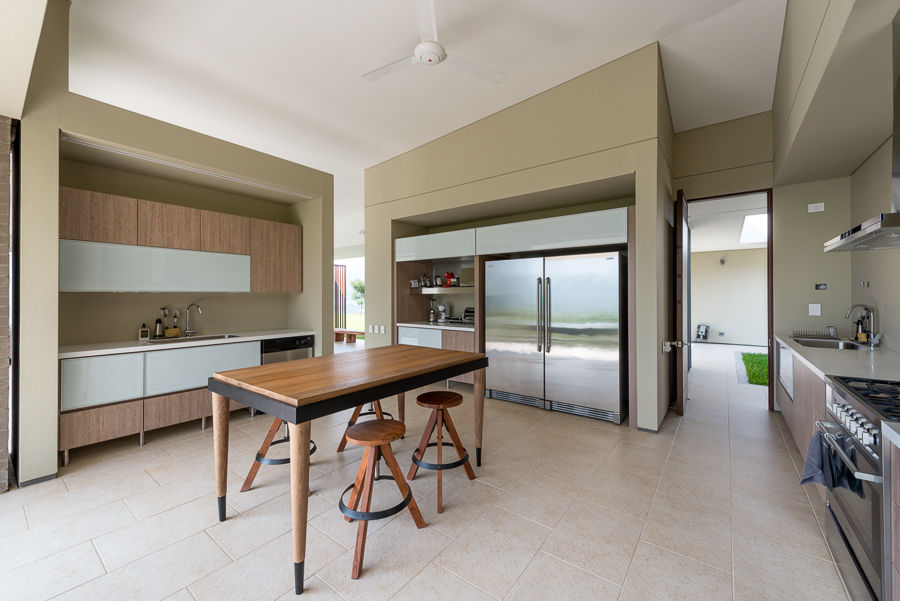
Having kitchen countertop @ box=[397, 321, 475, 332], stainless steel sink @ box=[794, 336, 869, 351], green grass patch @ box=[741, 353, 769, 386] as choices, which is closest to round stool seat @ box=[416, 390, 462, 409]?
kitchen countertop @ box=[397, 321, 475, 332]

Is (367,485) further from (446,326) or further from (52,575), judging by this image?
(446,326)

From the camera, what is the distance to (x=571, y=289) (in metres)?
3.88

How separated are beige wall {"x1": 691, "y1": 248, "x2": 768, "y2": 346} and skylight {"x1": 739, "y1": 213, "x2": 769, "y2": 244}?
125 cm

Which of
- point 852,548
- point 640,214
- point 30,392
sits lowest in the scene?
point 852,548

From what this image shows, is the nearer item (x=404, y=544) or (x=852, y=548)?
(x=852, y=548)

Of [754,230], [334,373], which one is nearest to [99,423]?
[334,373]

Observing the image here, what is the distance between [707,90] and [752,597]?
423 cm

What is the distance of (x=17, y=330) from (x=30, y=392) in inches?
16.6

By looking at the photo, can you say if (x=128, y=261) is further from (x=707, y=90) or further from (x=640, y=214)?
(x=707, y=90)

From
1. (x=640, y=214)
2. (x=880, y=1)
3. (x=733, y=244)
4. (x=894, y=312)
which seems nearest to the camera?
(x=880, y=1)

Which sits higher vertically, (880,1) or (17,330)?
(880,1)

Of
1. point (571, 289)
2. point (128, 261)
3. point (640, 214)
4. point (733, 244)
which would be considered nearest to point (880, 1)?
point (640, 214)

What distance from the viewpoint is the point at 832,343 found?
3281 millimetres

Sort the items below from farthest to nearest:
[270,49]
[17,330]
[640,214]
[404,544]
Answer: [640,214]
[270,49]
[17,330]
[404,544]
